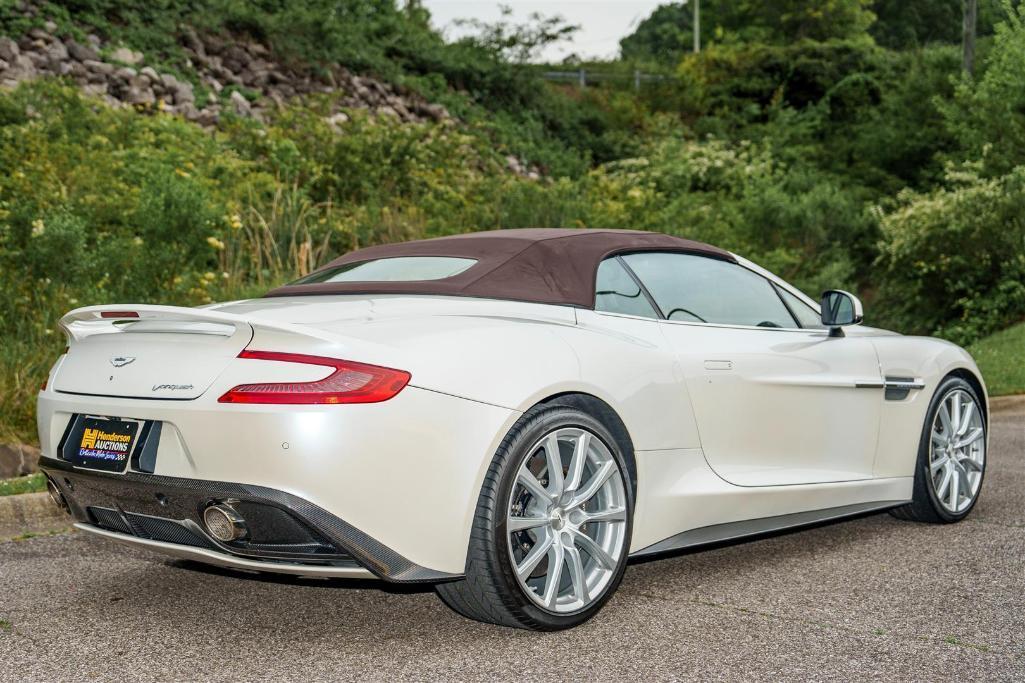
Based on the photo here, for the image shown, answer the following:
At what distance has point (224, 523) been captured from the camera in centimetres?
373

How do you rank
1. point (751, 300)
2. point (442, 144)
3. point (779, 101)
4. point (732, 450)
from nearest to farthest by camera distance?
1. point (732, 450)
2. point (751, 300)
3. point (442, 144)
4. point (779, 101)

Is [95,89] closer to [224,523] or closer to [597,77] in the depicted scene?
[224,523]

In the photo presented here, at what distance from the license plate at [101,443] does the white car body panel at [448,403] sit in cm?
5

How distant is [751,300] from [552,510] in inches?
70.0

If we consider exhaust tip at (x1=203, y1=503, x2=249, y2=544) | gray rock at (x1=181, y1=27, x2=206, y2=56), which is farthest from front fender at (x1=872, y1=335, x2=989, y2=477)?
gray rock at (x1=181, y1=27, x2=206, y2=56)

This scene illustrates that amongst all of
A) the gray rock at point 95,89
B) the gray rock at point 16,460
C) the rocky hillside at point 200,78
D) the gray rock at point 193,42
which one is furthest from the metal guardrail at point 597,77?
the gray rock at point 16,460

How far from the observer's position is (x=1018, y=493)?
700 centimetres

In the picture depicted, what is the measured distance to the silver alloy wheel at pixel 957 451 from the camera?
6066 mm

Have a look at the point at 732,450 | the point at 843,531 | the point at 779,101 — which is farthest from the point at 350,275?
the point at 779,101

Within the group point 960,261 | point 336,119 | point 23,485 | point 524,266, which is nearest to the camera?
point 524,266

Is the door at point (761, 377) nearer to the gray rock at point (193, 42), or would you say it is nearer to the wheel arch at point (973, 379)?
the wheel arch at point (973, 379)

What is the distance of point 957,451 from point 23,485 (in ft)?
16.7

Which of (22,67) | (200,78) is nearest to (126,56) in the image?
(200,78)

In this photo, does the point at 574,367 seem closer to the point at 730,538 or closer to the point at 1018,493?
the point at 730,538
